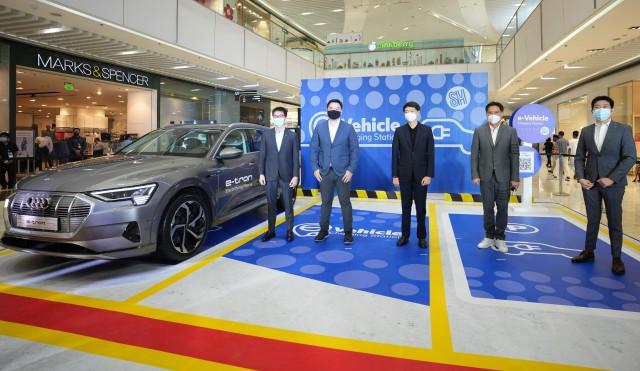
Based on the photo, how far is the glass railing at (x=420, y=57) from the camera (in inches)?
735

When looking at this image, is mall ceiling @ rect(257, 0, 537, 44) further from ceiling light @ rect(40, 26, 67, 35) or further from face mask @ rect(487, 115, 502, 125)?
face mask @ rect(487, 115, 502, 125)

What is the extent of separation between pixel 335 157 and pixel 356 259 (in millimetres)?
1213

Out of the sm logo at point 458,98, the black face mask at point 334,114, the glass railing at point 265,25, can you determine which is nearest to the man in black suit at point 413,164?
the black face mask at point 334,114

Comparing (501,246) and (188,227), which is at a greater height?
(188,227)

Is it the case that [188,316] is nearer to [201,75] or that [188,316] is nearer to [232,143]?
[232,143]

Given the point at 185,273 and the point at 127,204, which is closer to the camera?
the point at 127,204

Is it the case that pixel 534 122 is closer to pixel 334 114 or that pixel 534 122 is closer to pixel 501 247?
pixel 501 247

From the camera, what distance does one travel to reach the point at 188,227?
393cm

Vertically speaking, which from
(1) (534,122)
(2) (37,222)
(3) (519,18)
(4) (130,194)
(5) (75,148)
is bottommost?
(2) (37,222)

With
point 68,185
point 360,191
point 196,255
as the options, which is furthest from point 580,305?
point 360,191

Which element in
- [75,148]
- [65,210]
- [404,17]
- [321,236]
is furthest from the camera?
[404,17]

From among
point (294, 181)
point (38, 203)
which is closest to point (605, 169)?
point (294, 181)

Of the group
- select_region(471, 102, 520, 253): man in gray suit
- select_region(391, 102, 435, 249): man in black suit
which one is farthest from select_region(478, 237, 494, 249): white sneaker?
select_region(391, 102, 435, 249): man in black suit

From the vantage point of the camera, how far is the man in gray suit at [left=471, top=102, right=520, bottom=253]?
4227 millimetres
